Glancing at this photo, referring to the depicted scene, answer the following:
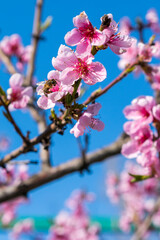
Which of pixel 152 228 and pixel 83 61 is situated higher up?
pixel 152 228

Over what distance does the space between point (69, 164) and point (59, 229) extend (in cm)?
259

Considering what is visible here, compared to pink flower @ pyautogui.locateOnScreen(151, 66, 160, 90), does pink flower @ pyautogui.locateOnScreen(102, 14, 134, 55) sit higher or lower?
lower

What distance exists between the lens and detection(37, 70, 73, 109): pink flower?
36.8 inches

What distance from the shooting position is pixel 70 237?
4457mm

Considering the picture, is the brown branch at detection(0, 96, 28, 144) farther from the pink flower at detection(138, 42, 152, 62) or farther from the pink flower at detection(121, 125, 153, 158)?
the pink flower at detection(138, 42, 152, 62)

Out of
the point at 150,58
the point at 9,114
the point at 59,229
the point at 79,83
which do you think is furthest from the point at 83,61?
the point at 59,229

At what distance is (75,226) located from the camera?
4707 millimetres

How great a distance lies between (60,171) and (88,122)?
130 centimetres

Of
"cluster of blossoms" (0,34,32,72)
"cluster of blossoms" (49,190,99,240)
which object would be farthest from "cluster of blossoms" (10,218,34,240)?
"cluster of blossoms" (0,34,32,72)

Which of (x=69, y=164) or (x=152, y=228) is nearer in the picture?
(x=69, y=164)

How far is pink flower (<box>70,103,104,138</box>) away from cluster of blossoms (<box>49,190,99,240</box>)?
12.2 feet

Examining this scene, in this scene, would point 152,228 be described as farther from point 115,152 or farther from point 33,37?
point 33,37

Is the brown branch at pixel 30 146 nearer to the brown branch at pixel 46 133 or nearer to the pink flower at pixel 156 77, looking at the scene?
the brown branch at pixel 46 133

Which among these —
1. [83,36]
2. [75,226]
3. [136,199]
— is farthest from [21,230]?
[83,36]
